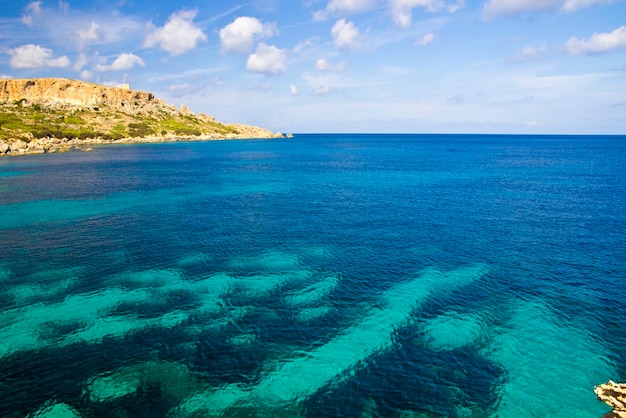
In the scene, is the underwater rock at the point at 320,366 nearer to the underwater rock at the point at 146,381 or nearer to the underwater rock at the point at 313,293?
the underwater rock at the point at 146,381

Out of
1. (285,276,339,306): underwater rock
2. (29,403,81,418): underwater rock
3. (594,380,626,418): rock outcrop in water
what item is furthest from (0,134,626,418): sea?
(594,380,626,418): rock outcrop in water

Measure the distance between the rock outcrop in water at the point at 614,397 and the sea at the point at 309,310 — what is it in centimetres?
162

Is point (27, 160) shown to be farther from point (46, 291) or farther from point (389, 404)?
point (389, 404)

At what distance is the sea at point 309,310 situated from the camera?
28.7 metres

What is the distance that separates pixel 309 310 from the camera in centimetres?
4066

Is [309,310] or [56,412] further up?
[309,310]

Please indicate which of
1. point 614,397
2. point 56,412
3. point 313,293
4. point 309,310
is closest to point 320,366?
point 309,310

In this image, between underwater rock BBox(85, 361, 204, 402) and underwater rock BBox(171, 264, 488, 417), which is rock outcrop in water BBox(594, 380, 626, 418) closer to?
underwater rock BBox(171, 264, 488, 417)

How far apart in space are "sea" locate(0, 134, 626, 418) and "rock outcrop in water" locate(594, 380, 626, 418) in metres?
1.62

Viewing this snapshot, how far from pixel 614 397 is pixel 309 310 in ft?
86.5

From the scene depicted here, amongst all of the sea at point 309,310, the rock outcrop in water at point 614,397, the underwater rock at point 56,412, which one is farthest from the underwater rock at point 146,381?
the rock outcrop in water at point 614,397

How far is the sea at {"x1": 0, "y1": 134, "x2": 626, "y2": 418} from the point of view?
28.7m

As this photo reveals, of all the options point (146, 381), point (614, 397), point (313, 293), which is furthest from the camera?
point (313, 293)

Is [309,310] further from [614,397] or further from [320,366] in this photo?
[614,397]
